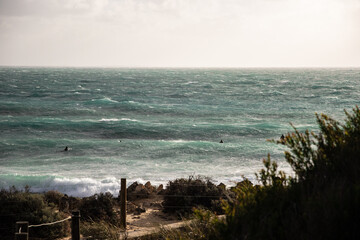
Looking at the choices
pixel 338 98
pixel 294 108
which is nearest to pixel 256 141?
pixel 294 108

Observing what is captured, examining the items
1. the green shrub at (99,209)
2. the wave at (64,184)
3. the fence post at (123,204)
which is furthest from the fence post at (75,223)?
the wave at (64,184)

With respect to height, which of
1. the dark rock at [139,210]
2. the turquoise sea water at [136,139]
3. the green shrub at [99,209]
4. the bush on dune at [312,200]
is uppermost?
the bush on dune at [312,200]

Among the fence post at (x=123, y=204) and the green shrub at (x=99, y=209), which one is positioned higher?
the fence post at (x=123, y=204)

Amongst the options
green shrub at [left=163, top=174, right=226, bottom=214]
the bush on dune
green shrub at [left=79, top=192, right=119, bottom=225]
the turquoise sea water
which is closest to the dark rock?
green shrub at [left=163, top=174, right=226, bottom=214]

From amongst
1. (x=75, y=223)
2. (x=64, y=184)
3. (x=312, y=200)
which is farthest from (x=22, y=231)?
(x=64, y=184)

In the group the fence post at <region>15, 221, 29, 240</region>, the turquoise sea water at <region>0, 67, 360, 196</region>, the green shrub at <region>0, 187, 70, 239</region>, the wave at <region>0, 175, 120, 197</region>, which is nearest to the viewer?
the fence post at <region>15, 221, 29, 240</region>

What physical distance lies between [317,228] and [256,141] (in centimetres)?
2538

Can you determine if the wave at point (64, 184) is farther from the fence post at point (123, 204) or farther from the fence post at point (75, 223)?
the fence post at point (75, 223)

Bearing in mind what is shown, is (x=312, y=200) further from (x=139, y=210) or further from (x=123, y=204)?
(x=139, y=210)

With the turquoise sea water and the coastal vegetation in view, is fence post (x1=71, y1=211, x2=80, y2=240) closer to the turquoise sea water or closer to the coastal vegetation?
the coastal vegetation

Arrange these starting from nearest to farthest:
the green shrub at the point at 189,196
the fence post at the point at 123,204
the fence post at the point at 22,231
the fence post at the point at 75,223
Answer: the fence post at the point at 22,231 < the fence post at the point at 75,223 < the fence post at the point at 123,204 < the green shrub at the point at 189,196

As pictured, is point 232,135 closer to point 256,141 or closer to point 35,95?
point 256,141

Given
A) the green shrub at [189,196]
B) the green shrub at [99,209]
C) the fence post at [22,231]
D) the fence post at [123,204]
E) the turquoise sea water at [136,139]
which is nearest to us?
the fence post at [22,231]

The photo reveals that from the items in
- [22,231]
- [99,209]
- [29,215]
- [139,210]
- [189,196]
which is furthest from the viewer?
[139,210]
